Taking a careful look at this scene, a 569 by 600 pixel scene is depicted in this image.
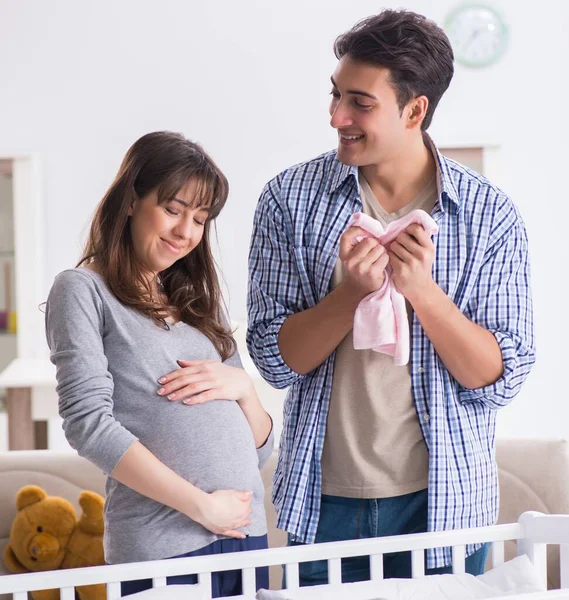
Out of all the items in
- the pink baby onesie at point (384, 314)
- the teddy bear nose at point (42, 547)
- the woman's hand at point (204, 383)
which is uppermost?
the pink baby onesie at point (384, 314)

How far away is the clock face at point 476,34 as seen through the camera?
3752 mm

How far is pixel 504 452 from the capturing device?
7.14 ft

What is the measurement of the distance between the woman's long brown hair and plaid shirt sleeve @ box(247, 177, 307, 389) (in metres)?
0.08

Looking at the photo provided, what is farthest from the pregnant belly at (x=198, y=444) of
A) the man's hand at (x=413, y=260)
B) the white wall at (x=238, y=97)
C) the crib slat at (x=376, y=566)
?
the white wall at (x=238, y=97)

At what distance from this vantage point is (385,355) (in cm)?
128

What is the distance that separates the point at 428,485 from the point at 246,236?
8.82ft

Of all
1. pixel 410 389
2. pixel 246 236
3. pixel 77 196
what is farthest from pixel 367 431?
pixel 77 196

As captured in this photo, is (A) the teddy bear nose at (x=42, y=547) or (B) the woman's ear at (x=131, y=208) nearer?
(B) the woman's ear at (x=131, y=208)

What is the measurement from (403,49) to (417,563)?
2.41ft

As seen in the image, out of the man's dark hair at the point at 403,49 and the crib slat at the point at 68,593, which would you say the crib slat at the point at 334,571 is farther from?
the man's dark hair at the point at 403,49

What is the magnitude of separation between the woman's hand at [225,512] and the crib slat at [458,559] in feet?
0.98

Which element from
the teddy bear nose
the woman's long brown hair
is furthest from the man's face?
the teddy bear nose

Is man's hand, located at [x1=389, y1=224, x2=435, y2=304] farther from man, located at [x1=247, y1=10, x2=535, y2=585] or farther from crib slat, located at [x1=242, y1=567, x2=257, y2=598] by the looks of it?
crib slat, located at [x1=242, y1=567, x2=257, y2=598]

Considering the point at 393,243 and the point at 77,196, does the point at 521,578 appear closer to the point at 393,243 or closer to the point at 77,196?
the point at 393,243
